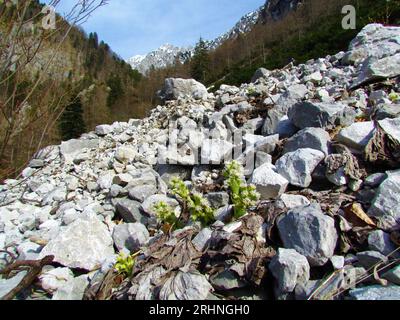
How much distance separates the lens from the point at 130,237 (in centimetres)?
302

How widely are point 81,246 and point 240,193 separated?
1381 mm

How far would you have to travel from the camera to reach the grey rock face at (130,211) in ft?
11.2

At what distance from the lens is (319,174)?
9.73 feet

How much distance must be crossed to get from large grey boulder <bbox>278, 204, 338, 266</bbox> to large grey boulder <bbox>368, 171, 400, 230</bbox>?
0.31m

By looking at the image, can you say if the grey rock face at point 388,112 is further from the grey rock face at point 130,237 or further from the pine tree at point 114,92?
the pine tree at point 114,92

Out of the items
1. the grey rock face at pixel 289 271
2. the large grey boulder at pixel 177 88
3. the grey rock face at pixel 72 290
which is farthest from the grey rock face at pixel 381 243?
the large grey boulder at pixel 177 88

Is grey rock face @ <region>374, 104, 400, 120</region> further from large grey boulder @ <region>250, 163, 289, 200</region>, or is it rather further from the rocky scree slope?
large grey boulder @ <region>250, 163, 289, 200</region>

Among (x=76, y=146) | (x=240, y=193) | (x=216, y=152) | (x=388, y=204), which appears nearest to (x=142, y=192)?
(x=216, y=152)

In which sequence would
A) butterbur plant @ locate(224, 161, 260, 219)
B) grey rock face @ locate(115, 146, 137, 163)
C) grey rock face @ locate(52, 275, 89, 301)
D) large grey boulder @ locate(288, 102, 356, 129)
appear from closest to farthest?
grey rock face @ locate(52, 275, 89, 301), butterbur plant @ locate(224, 161, 260, 219), large grey boulder @ locate(288, 102, 356, 129), grey rock face @ locate(115, 146, 137, 163)

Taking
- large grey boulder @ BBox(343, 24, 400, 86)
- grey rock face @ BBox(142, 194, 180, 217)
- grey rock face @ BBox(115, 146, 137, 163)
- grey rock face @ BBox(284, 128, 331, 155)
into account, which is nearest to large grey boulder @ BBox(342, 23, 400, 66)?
large grey boulder @ BBox(343, 24, 400, 86)

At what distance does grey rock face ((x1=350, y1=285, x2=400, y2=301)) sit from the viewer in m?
1.74

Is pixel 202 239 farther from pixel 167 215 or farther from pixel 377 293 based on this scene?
pixel 377 293

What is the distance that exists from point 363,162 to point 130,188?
2407mm
